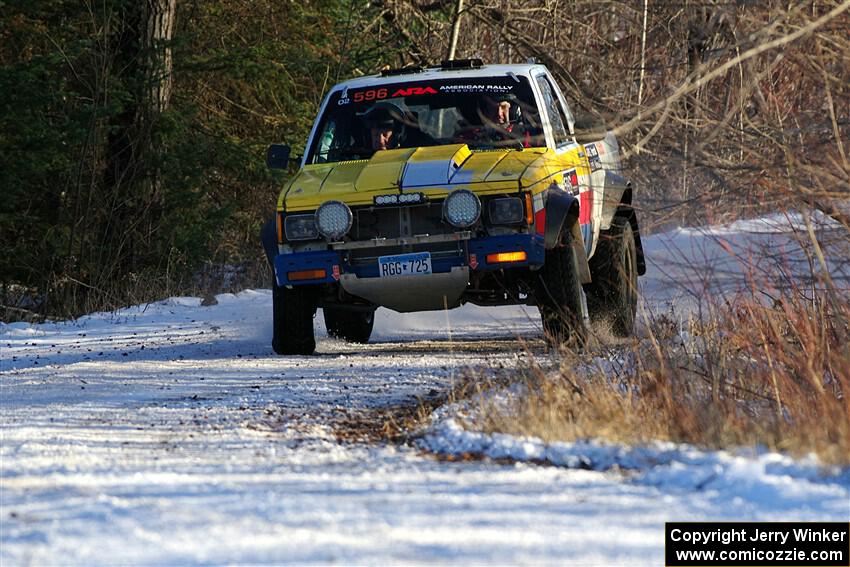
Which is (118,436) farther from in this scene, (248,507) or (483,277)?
(483,277)

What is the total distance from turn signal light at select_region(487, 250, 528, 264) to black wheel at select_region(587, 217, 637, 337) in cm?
155

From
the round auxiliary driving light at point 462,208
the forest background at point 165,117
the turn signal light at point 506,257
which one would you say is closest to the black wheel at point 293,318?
the round auxiliary driving light at point 462,208

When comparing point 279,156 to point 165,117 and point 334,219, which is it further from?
point 165,117

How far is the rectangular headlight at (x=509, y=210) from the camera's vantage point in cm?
920

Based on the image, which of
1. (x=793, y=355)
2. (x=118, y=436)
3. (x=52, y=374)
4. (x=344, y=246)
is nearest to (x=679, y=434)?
(x=793, y=355)

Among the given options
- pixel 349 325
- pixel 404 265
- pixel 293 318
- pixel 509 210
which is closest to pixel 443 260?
pixel 404 265

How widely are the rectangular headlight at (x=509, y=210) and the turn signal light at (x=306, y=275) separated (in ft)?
3.99

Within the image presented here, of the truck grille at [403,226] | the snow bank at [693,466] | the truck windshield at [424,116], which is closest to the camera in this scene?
the snow bank at [693,466]

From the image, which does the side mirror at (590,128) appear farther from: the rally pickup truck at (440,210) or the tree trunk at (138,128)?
the tree trunk at (138,128)

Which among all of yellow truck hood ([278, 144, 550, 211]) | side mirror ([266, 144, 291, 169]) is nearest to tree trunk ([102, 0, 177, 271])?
side mirror ([266, 144, 291, 169])

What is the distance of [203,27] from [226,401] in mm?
14551

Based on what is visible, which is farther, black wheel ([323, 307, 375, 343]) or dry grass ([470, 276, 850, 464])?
black wheel ([323, 307, 375, 343])

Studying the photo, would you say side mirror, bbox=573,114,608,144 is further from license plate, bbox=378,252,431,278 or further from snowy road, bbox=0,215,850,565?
snowy road, bbox=0,215,850,565

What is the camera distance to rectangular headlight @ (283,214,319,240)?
9492 mm
